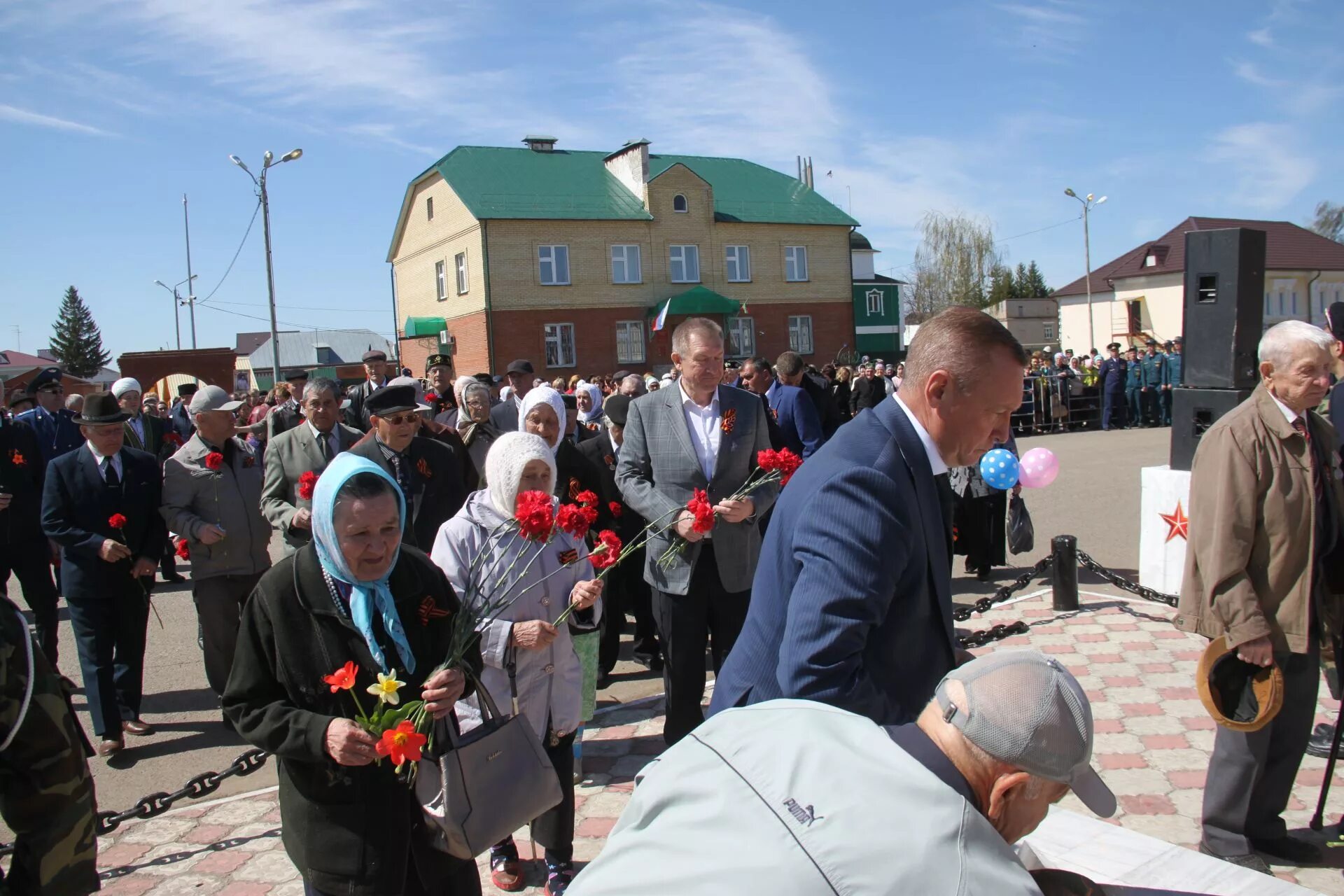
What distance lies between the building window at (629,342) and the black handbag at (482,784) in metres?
38.7

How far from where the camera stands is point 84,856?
230 centimetres

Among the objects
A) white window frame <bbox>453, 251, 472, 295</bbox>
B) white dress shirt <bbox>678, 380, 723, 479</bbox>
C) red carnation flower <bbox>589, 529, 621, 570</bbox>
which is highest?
white window frame <bbox>453, 251, 472, 295</bbox>

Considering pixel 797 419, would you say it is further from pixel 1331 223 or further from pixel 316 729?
pixel 1331 223

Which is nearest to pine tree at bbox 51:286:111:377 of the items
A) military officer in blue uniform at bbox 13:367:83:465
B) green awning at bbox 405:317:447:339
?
green awning at bbox 405:317:447:339

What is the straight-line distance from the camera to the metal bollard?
788 cm

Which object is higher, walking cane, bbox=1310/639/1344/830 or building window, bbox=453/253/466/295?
building window, bbox=453/253/466/295

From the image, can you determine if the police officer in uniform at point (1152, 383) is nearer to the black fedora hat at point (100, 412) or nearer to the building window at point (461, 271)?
the black fedora hat at point (100, 412)

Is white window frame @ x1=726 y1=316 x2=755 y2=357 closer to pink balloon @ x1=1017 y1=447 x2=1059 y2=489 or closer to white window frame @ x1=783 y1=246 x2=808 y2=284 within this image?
white window frame @ x1=783 y1=246 x2=808 y2=284

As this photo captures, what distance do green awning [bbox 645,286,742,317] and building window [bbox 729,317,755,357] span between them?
1692 millimetres

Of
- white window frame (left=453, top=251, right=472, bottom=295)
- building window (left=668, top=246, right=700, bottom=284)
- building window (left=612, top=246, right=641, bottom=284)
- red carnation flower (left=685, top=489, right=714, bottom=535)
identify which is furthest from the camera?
building window (left=668, top=246, right=700, bottom=284)

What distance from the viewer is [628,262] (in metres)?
41.9

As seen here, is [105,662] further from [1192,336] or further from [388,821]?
[1192,336]

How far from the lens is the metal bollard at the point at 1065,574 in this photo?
25.9 feet

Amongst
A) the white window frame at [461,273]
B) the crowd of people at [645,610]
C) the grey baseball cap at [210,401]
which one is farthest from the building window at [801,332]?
the grey baseball cap at [210,401]
